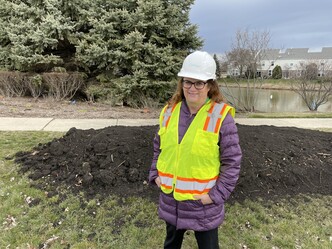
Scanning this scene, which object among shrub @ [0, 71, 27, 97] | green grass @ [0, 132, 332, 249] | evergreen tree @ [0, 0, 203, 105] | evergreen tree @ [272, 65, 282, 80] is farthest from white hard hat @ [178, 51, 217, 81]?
evergreen tree @ [272, 65, 282, 80]

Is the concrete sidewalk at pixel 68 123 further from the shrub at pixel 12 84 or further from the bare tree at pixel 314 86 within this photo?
the bare tree at pixel 314 86

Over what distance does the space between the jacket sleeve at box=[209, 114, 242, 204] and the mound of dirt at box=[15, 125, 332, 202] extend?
5.69ft

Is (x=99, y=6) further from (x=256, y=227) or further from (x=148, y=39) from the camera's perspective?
(x=256, y=227)

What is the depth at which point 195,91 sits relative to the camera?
5.99 ft

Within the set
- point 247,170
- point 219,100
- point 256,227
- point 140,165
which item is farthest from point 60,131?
point 219,100

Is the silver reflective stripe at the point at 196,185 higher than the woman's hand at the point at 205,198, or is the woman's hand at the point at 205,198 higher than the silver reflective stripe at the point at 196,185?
the silver reflective stripe at the point at 196,185

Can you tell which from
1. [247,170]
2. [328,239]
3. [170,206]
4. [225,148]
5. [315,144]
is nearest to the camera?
[225,148]

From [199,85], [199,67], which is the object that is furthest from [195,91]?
[199,67]

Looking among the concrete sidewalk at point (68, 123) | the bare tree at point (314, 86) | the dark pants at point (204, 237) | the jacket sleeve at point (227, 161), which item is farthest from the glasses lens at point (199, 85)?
the bare tree at point (314, 86)

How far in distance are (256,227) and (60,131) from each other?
14.9 feet

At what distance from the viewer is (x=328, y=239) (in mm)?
2850

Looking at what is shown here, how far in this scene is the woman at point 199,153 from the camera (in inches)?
Result: 70.5

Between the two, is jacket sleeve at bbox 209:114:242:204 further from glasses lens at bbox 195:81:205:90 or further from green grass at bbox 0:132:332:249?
green grass at bbox 0:132:332:249

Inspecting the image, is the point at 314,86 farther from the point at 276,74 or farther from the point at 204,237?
the point at 276,74
